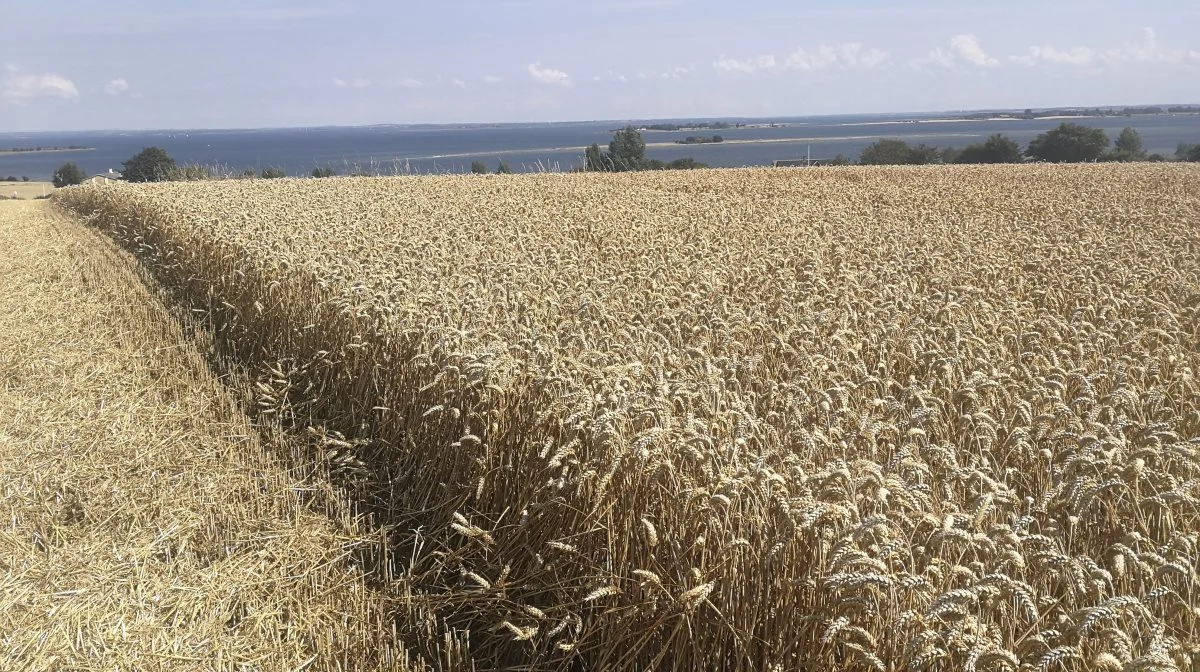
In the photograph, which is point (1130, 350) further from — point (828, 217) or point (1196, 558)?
point (828, 217)

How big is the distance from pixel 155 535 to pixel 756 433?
3.32 m

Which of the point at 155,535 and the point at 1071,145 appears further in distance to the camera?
the point at 1071,145

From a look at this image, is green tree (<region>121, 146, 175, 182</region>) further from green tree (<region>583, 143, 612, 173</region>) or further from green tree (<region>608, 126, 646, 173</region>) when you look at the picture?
green tree (<region>608, 126, 646, 173</region>)

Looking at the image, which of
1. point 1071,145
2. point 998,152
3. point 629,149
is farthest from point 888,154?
point 629,149

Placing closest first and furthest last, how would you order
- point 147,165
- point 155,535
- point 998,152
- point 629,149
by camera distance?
point 155,535 → point 147,165 → point 629,149 → point 998,152

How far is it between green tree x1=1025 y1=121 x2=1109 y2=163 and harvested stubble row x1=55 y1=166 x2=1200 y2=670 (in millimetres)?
42042

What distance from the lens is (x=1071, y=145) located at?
49.3 m

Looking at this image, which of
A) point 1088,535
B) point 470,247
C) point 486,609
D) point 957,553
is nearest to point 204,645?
point 486,609

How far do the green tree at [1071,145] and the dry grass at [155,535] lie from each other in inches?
1920

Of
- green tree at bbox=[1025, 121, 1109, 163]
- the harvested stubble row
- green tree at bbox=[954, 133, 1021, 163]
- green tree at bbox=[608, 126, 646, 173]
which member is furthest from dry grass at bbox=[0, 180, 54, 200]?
green tree at bbox=[1025, 121, 1109, 163]

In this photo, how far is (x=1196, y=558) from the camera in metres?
2.99

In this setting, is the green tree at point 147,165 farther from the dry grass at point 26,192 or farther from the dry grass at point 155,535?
the dry grass at point 155,535

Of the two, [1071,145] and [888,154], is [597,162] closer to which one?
[888,154]

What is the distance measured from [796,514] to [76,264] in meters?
13.7
